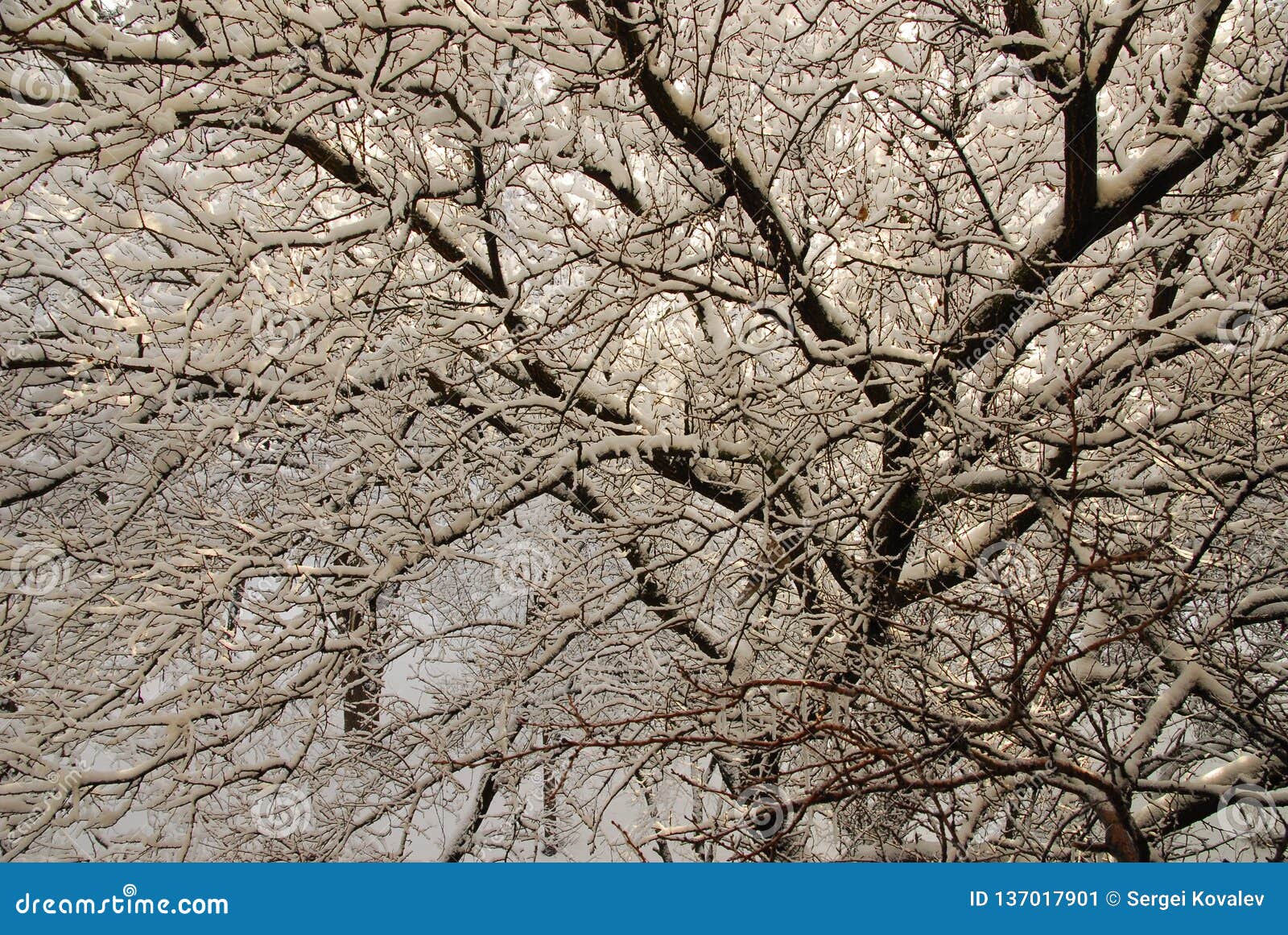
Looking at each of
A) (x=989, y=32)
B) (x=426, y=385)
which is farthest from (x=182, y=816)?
(x=989, y=32)

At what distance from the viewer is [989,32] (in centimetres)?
414

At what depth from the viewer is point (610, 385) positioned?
210 inches

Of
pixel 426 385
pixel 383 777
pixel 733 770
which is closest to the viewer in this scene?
pixel 733 770

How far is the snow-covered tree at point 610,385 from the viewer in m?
4.25

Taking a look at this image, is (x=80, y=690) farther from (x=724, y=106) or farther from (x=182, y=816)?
(x=724, y=106)

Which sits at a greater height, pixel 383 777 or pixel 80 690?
pixel 80 690

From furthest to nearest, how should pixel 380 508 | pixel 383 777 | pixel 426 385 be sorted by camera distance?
pixel 383 777, pixel 426 385, pixel 380 508

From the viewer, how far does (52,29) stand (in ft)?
13.9

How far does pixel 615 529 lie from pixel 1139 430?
2.89m

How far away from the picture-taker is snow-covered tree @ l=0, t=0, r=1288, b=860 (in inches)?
167

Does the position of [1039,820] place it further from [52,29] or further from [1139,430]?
[52,29]

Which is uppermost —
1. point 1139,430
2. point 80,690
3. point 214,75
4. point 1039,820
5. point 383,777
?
point 214,75

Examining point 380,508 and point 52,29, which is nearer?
point 52,29

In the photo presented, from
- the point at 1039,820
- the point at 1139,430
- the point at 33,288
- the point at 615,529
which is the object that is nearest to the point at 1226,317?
the point at 1139,430
